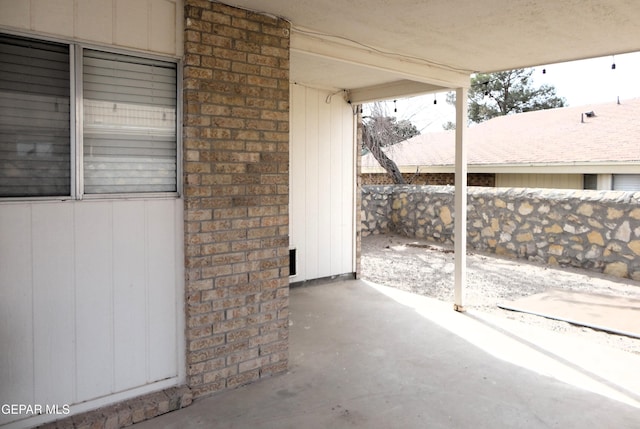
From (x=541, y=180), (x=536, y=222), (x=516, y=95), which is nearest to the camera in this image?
(x=536, y=222)

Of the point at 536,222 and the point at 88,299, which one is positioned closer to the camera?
the point at 88,299

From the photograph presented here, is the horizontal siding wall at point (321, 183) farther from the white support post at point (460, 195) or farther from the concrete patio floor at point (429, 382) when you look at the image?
the white support post at point (460, 195)

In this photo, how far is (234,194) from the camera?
3221mm

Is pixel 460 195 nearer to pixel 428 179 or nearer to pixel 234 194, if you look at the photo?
pixel 234 194

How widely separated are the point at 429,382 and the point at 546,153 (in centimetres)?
977

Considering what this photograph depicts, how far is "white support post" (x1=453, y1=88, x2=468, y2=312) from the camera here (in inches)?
199

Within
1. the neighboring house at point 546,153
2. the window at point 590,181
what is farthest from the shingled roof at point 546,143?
the window at point 590,181

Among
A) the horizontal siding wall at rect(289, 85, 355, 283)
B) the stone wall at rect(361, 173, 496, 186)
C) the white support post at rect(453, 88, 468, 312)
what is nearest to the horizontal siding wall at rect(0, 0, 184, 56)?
Answer: the horizontal siding wall at rect(289, 85, 355, 283)

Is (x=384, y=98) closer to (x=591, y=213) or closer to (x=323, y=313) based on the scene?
(x=323, y=313)

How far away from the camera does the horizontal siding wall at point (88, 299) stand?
252 cm

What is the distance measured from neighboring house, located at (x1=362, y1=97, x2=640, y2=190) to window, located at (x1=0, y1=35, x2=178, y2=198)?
32.9 feet

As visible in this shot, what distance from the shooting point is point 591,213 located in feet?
24.8

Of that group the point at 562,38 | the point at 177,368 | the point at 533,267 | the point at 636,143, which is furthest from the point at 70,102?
the point at 636,143

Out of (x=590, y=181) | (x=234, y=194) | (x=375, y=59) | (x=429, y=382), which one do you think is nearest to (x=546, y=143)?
(x=590, y=181)
